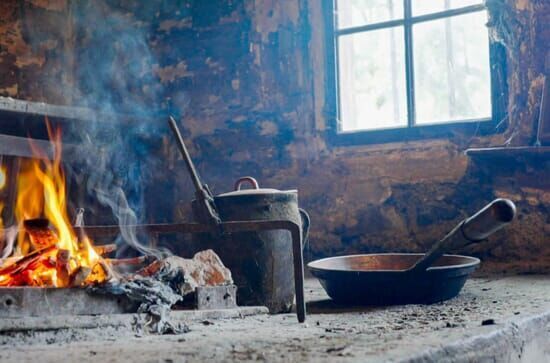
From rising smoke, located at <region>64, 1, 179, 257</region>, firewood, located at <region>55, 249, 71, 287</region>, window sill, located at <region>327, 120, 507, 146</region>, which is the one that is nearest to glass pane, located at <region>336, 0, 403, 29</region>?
window sill, located at <region>327, 120, 507, 146</region>

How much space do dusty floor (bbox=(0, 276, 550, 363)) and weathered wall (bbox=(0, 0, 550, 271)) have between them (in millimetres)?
1371

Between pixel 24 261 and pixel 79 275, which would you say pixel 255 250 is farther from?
pixel 24 261

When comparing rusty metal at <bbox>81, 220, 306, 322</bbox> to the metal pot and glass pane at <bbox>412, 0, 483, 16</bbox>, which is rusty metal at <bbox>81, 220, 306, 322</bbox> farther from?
glass pane at <bbox>412, 0, 483, 16</bbox>

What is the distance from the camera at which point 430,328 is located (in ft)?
6.79

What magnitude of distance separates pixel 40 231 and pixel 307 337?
1233 millimetres

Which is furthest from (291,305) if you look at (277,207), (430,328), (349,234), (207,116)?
(207,116)

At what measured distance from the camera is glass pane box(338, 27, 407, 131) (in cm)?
440

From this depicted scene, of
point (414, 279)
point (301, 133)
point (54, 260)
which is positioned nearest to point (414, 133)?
point (301, 133)

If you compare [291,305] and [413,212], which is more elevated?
[413,212]

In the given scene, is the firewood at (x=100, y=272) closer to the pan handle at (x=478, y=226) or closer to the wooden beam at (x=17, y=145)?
the pan handle at (x=478, y=226)

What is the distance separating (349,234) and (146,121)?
6.31 ft

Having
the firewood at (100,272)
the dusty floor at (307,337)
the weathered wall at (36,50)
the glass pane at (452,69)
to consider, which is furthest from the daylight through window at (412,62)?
the firewood at (100,272)

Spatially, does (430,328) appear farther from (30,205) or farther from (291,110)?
(30,205)

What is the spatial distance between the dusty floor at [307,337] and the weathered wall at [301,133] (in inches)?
54.0
